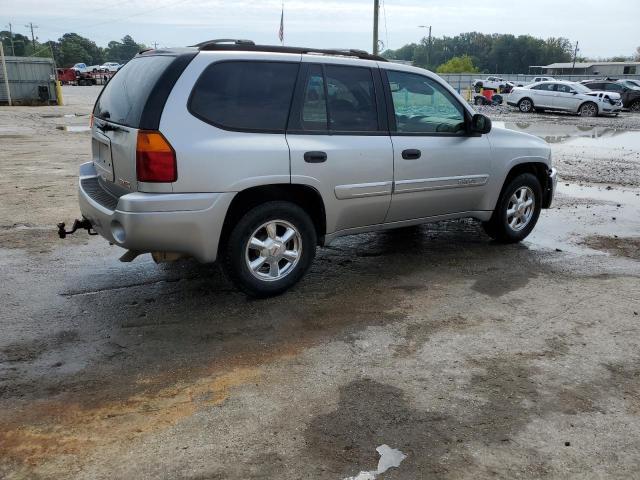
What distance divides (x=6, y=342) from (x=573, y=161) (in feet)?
39.1

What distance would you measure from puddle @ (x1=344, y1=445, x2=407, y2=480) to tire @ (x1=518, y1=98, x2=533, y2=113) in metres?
27.9

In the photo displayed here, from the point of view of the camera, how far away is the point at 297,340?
4.02 meters

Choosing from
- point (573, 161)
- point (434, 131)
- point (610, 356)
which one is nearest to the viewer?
point (610, 356)

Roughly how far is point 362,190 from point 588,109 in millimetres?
25596

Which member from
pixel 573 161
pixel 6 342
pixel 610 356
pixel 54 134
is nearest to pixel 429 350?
pixel 610 356

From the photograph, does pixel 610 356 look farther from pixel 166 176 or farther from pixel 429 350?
pixel 166 176

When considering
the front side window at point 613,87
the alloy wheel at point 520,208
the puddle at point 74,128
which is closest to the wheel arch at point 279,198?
the alloy wheel at point 520,208

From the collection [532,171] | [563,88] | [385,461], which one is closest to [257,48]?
[385,461]

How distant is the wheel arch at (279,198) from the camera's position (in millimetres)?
4375

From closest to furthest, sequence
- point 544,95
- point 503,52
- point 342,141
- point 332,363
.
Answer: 1. point 332,363
2. point 342,141
3. point 544,95
4. point 503,52

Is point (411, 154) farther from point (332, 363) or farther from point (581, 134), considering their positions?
point (581, 134)

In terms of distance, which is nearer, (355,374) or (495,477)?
(495,477)

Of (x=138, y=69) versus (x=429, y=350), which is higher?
(x=138, y=69)

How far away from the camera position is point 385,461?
273 cm
